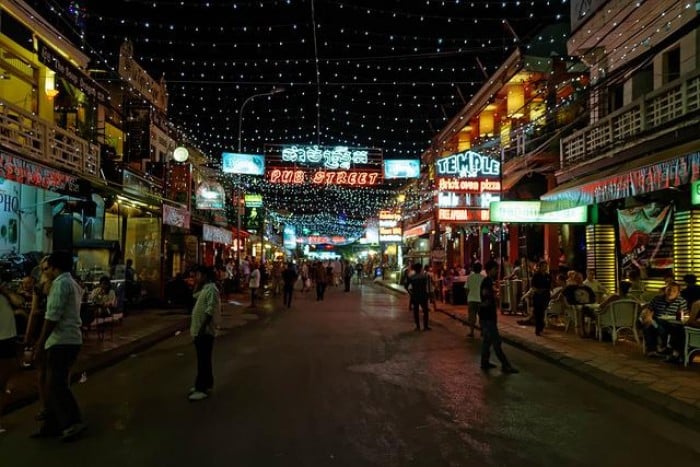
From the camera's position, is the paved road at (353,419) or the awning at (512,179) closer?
the paved road at (353,419)

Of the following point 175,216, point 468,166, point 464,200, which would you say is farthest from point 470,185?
point 175,216

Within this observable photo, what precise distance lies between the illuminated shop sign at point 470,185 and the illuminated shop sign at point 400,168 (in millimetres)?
7444

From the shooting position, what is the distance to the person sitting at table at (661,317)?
10867 millimetres

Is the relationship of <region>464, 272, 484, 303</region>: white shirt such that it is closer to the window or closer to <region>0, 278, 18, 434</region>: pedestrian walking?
the window

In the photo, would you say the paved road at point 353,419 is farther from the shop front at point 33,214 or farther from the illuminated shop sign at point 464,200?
the illuminated shop sign at point 464,200

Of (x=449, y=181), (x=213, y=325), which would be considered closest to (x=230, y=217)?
(x=449, y=181)

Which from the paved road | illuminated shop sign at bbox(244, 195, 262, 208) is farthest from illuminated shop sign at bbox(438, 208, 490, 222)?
illuminated shop sign at bbox(244, 195, 262, 208)

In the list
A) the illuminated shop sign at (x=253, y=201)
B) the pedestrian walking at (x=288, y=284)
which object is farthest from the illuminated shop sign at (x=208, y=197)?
the illuminated shop sign at (x=253, y=201)


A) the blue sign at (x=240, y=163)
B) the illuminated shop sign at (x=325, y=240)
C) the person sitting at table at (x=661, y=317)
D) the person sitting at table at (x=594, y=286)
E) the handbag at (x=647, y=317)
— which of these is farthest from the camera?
the illuminated shop sign at (x=325, y=240)

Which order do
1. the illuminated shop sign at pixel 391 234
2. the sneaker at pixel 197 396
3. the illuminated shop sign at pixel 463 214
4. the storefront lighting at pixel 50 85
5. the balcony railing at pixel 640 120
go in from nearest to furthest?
the sneaker at pixel 197 396 < the balcony railing at pixel 640 120 < the storefront lighting at pixel 50 85 < the illuminated shop sign at pixel 463 214 < the illuminated shop sign at pixel 391 234

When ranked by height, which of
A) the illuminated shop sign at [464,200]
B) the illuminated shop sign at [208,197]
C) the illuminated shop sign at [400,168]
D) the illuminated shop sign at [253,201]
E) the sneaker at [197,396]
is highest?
the illuminated shop sign at [400,168]

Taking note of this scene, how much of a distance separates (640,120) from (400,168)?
16.9 metres

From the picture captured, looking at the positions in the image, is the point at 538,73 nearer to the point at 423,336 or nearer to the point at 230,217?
the point at 423,336

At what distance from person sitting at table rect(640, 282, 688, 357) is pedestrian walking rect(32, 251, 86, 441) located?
365 inches
